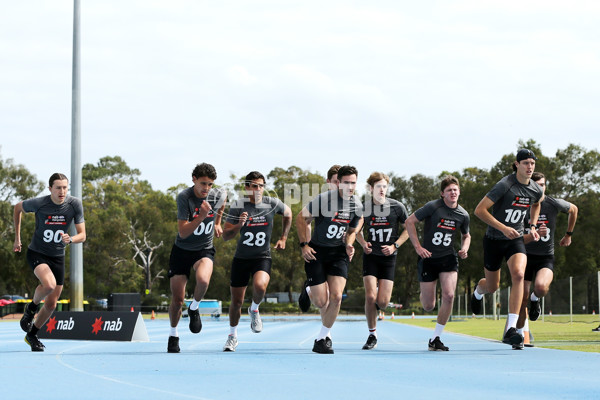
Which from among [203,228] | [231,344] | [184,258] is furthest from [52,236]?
[231,344]

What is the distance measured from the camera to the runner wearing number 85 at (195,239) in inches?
455

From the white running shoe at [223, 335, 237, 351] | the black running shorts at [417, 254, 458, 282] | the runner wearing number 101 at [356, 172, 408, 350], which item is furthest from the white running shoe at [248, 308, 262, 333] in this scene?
the black running shorts at [417, 254, 458, 282]

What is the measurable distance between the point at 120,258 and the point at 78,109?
60.2 meters

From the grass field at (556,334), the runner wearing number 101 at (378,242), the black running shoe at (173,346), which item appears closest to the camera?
the black running shoe at (173,346)

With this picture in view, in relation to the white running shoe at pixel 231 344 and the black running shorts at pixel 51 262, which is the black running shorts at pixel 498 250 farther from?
the black running shorts at pixel 51 262

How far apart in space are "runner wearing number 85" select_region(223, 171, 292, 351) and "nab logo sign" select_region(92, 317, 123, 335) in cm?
408

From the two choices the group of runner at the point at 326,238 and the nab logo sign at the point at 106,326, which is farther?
the nab logo sign at the point at 106,326

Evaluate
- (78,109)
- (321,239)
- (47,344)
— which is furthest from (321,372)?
(78,109)

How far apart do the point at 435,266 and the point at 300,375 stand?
15.6 feet

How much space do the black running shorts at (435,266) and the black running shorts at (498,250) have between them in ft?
1.97

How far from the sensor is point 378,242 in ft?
43.7

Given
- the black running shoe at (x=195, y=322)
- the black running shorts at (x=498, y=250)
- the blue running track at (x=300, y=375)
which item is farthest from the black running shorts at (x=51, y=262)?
the black running shorts at (x=498, y=250)

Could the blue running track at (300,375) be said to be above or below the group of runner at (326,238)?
below

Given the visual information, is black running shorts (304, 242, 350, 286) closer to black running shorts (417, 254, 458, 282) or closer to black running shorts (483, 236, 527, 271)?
black running shorts (417, 254, 458, 282)
